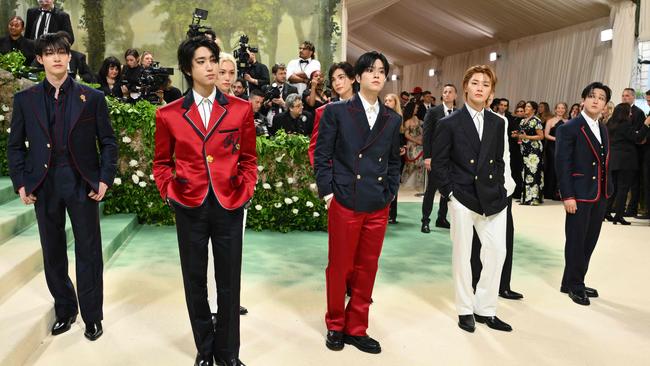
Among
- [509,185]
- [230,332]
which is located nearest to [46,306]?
[230,332]

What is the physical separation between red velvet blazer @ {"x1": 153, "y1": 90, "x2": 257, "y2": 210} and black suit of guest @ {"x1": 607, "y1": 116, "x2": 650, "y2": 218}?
21.2 feet

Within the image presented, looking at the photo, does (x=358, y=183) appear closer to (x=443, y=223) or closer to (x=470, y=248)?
(x=470, y=248)

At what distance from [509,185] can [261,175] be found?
10.3ft

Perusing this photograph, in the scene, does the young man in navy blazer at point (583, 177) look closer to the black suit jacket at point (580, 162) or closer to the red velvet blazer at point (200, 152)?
the black suit jacket at point (580, 162)

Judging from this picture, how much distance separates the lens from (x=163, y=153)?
2.73 metres

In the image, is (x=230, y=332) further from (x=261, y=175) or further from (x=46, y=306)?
(x=261, y=175)

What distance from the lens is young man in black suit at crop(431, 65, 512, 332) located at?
3.49 metres

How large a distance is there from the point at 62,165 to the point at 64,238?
1.44 ft

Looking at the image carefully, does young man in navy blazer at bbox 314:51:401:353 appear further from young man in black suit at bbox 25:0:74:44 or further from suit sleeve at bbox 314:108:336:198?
young man in black suit at bbox 25:0:74:44

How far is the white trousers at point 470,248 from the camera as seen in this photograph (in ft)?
11.6

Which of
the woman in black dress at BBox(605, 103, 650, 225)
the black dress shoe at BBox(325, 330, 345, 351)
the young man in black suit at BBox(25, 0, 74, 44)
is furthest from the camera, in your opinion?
the young man in black suit at BBox(25, 0, 74, 44)

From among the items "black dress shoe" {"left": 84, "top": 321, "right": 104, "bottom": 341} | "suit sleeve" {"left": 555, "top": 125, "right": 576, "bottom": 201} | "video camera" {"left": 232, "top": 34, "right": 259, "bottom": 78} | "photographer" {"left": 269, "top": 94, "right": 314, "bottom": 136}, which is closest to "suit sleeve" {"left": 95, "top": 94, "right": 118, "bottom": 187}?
"black dress shoe" {"left": 84, "top": 321, "right": 104, "bottom": 341}

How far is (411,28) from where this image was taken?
16484 mm

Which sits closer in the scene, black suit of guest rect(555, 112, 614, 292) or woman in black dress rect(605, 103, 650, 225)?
black suit of guest rect(555, 112, 614, 292)
